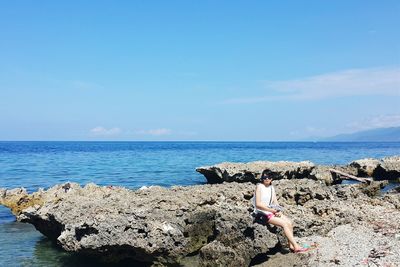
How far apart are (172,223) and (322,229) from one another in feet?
16.2

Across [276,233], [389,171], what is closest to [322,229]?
[276,233]

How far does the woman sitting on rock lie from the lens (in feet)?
36.9

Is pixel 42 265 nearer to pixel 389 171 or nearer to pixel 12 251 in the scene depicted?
pixel 12 251

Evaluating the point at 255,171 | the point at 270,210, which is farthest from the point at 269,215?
the point at 255,171

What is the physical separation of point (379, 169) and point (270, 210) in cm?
2900

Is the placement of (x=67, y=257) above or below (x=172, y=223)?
below

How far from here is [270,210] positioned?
37.9ft

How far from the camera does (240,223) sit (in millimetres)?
11453

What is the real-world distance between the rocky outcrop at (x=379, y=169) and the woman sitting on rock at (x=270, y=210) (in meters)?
28.0

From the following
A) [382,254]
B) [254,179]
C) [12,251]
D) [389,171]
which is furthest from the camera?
[389,171]

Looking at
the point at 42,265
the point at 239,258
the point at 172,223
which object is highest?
the point at 172,223

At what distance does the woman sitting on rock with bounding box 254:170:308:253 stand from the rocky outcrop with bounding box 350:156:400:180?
2797cm

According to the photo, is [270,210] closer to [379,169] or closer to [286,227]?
[286,227]

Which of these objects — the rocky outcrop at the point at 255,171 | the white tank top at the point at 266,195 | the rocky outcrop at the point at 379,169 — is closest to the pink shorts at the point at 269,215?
the white tank top at the point at 266,195
